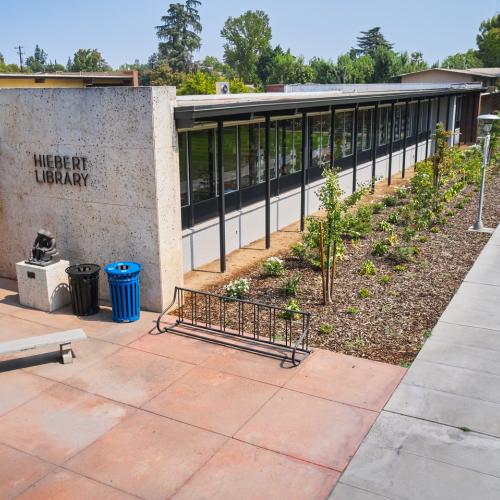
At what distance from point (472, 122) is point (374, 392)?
35.9 metres

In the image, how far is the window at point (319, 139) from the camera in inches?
742

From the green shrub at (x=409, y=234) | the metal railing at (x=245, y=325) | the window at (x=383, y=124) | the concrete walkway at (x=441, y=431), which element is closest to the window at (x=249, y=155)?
the green shrub at (x=409, y=234)

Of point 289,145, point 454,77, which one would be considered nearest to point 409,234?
point 289,145

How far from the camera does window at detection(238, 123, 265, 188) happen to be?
14836mm

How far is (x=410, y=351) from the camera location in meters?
8.59

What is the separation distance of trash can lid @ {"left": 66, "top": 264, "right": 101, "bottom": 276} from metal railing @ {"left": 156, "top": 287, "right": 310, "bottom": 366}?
53.3 inches

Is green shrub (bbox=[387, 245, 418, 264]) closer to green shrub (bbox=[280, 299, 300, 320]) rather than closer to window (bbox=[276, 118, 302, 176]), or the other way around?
green shrub (bbox=[280, 299, 300, 320])

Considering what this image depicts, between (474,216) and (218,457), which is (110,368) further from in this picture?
(474,216)

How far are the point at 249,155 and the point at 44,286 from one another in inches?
267

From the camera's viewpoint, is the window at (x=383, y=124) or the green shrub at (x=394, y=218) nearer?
the green shrub at (x=394, y=218)

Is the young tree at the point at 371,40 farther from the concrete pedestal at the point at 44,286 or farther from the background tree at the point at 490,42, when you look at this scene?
the concrete pedestal at the point at 44,286

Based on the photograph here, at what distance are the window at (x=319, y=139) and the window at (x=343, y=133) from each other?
1.67 feet

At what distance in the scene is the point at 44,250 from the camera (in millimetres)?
10195

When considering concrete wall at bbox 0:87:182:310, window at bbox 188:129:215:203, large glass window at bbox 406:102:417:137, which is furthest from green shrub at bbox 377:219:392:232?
large glass window at bbox 406:102:417:137
